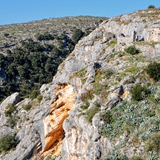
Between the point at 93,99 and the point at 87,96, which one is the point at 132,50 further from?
the point at 93,99

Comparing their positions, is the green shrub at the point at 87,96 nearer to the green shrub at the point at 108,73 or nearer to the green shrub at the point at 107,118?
the green shrub at the point at 108,73

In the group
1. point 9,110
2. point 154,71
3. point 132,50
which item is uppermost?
point 132,50

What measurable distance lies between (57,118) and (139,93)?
1249 centimetres

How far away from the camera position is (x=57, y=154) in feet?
88.9

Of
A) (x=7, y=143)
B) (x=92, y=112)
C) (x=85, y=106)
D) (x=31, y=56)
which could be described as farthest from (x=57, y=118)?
(x=31, y=56)

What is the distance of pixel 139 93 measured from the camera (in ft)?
59.3

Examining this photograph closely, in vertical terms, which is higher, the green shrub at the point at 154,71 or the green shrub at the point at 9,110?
the green shrub at the point at 154,71

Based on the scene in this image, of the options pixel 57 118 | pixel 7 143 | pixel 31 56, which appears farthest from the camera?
pixel 31 56

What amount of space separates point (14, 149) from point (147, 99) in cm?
2007

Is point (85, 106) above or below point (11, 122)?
above

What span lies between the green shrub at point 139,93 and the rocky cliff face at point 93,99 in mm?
574

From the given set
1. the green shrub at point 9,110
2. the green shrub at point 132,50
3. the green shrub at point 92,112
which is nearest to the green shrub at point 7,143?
the green shrub at point 9,110

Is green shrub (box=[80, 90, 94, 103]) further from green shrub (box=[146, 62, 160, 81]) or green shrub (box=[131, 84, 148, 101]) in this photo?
green shrub (box=[146, 62, 160, 81])

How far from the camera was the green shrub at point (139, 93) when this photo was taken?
18031mm
